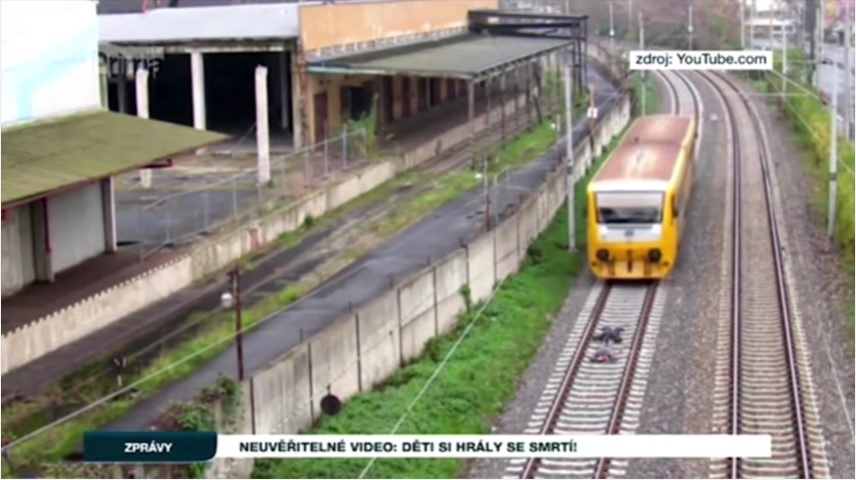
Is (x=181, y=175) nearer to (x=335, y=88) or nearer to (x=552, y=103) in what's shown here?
(x=335, y=88)

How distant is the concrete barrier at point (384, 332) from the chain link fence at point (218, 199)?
2185 millimetres

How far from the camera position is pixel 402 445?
3.07 meters

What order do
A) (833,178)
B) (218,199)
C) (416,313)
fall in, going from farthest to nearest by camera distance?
1. (218,199)
2. (833,178)
3. (416,313)

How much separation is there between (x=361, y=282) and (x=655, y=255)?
2130mm

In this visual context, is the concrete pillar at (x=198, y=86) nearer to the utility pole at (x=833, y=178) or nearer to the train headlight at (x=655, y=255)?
the train headlight at (x=655, y=255)

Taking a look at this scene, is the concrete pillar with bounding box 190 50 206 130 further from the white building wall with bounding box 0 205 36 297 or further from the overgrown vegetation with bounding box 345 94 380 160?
the overgrown vegetation with bounding box 345 94 380 160

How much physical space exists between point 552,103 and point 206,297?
6.98 meters

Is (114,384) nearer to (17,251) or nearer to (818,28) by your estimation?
(17,251)

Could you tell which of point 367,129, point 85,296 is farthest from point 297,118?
point 85,296

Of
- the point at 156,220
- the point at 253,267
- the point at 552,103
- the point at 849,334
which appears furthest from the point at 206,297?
the point at 552,103

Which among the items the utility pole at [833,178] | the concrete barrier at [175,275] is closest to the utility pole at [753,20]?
the concrete barrier at [175,275]

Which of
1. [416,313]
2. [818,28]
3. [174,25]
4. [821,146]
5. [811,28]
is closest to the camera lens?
[818,28]

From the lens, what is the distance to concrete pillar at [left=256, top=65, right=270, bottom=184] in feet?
38.1

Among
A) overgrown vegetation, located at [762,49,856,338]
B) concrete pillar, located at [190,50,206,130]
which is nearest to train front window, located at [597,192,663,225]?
overgrown vegetation, located at [762,49,856,338]
